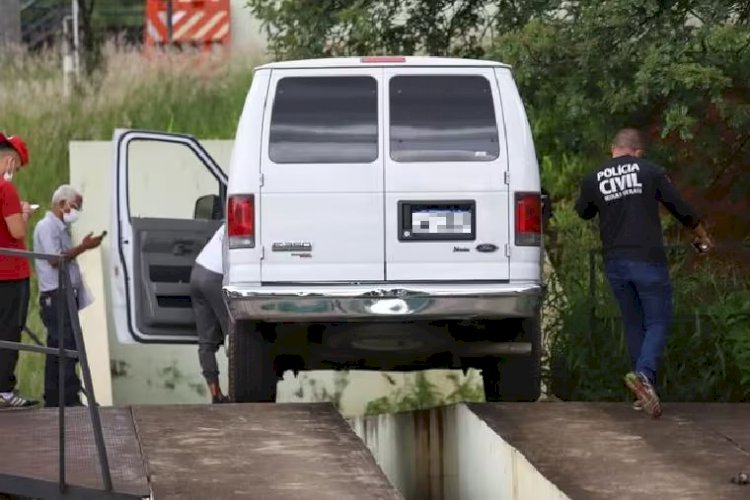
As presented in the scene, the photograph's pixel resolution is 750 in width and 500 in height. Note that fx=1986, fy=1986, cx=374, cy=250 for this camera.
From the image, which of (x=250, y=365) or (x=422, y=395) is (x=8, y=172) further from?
(x=422, y=395)

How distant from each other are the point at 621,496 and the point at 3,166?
4.68m

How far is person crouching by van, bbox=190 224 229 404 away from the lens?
13.0 m

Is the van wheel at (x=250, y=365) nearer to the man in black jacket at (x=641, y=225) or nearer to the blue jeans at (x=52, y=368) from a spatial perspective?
the man in black jacket at (x=641, y=225)

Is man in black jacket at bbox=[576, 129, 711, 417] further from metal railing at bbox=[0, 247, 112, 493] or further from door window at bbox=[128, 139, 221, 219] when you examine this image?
door window at bbox=[128, 139, 221, 219]

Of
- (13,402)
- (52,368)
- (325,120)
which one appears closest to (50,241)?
(52,368)

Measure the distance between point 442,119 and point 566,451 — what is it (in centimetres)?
217

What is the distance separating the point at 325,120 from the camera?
10914 mm

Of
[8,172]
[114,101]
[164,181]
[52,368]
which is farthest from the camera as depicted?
[114,101]

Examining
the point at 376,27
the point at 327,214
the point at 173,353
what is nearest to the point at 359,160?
the point at 327,214

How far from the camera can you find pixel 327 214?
423 inches

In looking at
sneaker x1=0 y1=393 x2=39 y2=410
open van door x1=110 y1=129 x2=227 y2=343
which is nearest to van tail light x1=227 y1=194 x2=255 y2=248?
sneaker x1=0 y1=393 x2=39 y2=410

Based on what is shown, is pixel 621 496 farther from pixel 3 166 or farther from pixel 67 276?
pixel 3 166

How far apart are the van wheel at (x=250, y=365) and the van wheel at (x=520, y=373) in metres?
1.35

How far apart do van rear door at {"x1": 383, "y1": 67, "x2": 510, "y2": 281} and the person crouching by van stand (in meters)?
2.15
